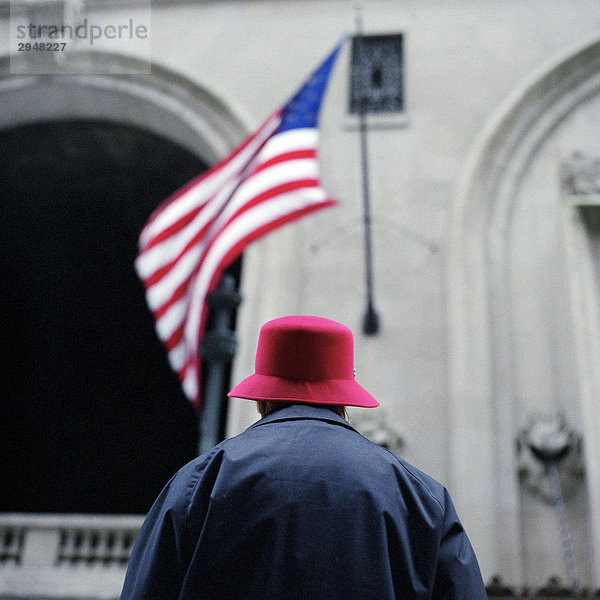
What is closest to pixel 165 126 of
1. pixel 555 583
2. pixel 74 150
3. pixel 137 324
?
pixel 74 150

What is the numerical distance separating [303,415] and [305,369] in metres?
0.16

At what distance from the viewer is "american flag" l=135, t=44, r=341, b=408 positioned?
8.29 metres

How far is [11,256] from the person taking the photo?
1590 centimetres

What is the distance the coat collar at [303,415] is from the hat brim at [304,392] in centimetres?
3

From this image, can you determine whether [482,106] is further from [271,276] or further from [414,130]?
[271,276]

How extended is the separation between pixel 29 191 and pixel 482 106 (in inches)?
316

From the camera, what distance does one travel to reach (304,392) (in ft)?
8.75


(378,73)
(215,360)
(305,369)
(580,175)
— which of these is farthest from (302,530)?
(378,73)

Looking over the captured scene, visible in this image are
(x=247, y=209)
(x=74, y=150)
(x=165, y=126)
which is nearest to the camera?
(x=247, y=209)

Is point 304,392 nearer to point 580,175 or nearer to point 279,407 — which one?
point 279,407

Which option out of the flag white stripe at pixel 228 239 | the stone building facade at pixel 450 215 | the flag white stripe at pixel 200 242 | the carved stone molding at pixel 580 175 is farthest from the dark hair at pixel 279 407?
the carved stone molding at pixel 580 175

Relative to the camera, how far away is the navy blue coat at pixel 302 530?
231 centimetres

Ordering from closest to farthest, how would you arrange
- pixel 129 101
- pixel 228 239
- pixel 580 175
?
pixel 228 239 → pixel 580 175 → pixel 129 101

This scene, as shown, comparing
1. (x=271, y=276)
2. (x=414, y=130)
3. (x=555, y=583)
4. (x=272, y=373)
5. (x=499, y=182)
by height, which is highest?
(x=414, y=130)
